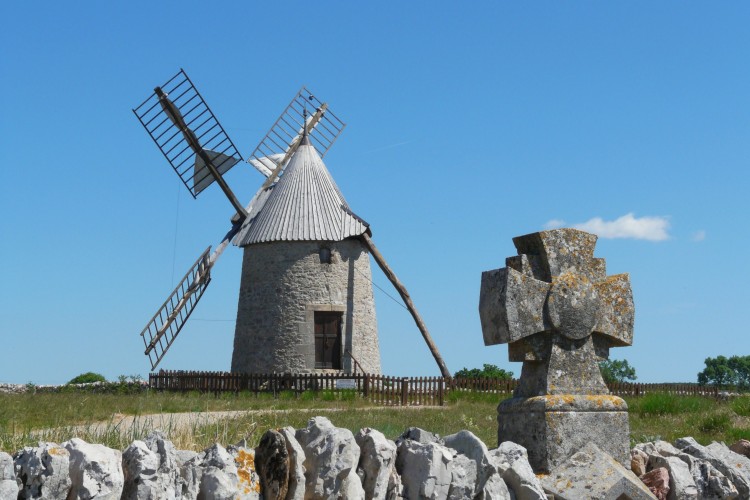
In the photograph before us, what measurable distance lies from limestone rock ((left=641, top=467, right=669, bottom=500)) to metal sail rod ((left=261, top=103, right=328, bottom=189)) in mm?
22543

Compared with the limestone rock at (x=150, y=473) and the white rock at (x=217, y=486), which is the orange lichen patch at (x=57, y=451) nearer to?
the limestone rock at (x=150, y=473)

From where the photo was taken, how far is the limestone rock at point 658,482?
6598 millimetres

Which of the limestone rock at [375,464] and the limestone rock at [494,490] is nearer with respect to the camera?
the limestone rock at [375,464]

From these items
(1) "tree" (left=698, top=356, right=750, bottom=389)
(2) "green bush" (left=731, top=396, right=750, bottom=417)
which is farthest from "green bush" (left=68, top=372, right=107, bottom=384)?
(1) "tree" (left=698, top=356, right=750, bottom=389)

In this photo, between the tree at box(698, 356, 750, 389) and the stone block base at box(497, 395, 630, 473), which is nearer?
the stone block base at box(497, 395, 630, 473)

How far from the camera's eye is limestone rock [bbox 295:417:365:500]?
16.8ft

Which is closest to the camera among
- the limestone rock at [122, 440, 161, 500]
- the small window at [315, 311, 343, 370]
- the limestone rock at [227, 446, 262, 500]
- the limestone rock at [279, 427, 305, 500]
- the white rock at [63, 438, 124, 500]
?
the white rock at [63, 438, 124, 500]

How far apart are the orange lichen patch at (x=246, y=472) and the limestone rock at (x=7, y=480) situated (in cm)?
118

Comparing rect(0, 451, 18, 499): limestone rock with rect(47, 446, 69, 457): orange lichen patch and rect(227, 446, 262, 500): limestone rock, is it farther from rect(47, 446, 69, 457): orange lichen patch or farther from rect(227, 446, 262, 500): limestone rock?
rect(227, 446, 262, 500): limestone rock

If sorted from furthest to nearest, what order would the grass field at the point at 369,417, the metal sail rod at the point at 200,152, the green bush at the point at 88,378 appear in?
the green bush at the point at 88,378 → the metal sail rod at the point at 200,152 → the grass field at the point at 369,417

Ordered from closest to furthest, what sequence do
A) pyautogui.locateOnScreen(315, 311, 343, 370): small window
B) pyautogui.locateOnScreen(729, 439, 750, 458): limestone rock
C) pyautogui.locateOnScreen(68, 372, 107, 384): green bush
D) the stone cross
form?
the stone cross
pyautogui.locateOnScreen(729, 439, 750, 458): limestone rock
pyautogui.locateOnScreen(315, 311, 343, 370): small window
pyautogui.locateOnScreen(68, 372, 107, 384): green bush

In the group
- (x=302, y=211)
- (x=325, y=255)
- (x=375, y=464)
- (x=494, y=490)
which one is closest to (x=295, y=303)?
(x=325, y=255)

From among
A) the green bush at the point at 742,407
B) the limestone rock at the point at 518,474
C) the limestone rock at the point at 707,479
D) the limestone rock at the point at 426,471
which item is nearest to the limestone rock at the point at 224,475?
the limestone rock at the point at 426,471

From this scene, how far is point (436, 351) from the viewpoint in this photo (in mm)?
26750
